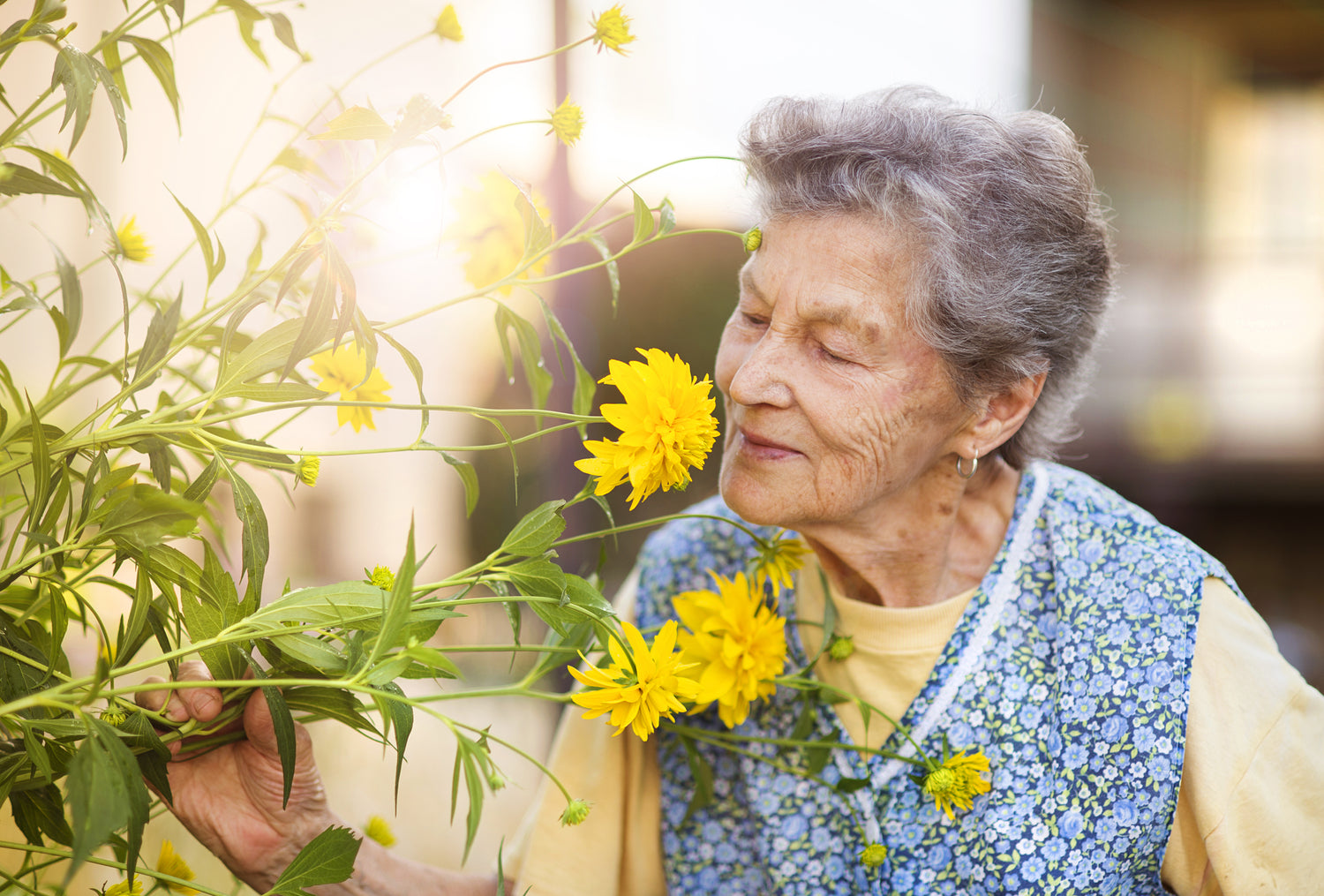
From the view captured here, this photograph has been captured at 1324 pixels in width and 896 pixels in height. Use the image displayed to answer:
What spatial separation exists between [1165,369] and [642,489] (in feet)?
16.7

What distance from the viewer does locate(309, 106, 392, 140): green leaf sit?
0.61 m

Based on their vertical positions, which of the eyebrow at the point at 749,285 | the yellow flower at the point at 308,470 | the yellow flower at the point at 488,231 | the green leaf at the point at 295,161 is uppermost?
the green leaf at the point at 295,161

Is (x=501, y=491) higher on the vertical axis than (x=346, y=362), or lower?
lower

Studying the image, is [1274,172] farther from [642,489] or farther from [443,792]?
[642,489]

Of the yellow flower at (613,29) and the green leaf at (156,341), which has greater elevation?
the yellow flower at (613,29)

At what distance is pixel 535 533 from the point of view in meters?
0.68

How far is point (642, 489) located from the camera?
70 cm

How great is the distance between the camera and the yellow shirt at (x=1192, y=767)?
102 cm

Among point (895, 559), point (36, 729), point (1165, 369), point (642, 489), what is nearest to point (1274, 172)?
point (1165, 369)

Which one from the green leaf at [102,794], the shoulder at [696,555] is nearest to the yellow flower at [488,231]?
the green leaf at [102,794]

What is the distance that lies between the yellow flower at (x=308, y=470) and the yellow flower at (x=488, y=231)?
22 centimetres

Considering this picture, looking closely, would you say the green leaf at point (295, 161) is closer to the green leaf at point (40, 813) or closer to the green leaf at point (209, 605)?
the green leaf at point (209, 605)

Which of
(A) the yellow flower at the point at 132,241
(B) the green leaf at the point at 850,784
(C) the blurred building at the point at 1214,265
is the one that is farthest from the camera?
(C) the blurred building at the point at 1214,265

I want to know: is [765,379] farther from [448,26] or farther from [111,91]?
[111,91]
